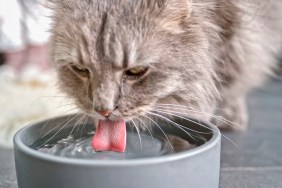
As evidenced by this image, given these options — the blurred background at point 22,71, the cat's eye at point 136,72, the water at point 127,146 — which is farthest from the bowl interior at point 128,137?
the blurred background at point 22,71

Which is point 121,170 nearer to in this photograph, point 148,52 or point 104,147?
point 104,147

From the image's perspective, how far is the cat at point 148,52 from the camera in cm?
96

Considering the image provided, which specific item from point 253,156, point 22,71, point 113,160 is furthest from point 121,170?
point 22,71

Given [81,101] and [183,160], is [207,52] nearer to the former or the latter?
[81,101]

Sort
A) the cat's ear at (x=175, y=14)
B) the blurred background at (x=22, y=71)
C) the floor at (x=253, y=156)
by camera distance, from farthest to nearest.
Result: the blurred background at (x=22, y=71), the floor at (x=253, y=156), the cat's ear at (x=175, y=14)

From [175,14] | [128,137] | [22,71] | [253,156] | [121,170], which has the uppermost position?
[175,14]

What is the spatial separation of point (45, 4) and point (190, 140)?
0.50 metres

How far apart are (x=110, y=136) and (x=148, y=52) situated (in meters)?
0.18

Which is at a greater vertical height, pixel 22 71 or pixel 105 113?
pixel 105 113

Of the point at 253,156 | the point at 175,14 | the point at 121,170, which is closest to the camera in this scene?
the point at 121,170

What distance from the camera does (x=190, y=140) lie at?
0.99m

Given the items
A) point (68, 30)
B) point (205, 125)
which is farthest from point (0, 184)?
point (205, 125)

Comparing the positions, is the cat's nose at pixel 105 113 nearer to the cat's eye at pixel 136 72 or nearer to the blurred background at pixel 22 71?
the cat's eye at pixel 136 72

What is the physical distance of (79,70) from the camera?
1.04m
